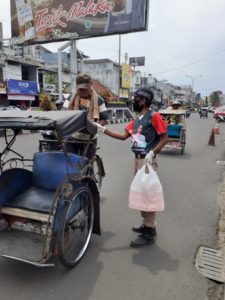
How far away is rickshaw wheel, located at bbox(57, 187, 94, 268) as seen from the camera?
2672 mm

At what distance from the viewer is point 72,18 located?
22.6 m

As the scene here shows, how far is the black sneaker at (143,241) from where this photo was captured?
3.44m

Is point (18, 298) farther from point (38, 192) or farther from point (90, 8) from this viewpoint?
point (90, 8)

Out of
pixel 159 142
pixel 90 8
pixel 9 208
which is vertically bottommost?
pixel 9 208

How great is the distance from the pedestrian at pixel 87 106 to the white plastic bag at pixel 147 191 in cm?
97

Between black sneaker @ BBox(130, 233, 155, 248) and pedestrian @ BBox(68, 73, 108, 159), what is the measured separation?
129 cm

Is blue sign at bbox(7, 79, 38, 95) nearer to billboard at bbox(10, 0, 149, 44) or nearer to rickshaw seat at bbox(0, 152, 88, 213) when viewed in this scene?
Result: billboard at bbox(10, 0, 149, 44)

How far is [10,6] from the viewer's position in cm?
2500

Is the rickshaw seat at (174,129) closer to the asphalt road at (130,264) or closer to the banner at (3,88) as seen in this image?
the asphalt road at (130,264)

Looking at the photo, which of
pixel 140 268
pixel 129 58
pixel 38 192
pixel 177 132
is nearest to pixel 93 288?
pixel 140 268

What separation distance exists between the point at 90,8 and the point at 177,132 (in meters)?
16.6

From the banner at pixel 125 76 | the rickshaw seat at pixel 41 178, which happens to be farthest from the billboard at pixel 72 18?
the banner at pixel 125 76

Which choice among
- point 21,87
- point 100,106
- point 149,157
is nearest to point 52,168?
point 149,157

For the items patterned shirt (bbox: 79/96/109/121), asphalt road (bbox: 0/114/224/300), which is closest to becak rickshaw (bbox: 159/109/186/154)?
asphalt road (bbox: 0/114/224/300)
